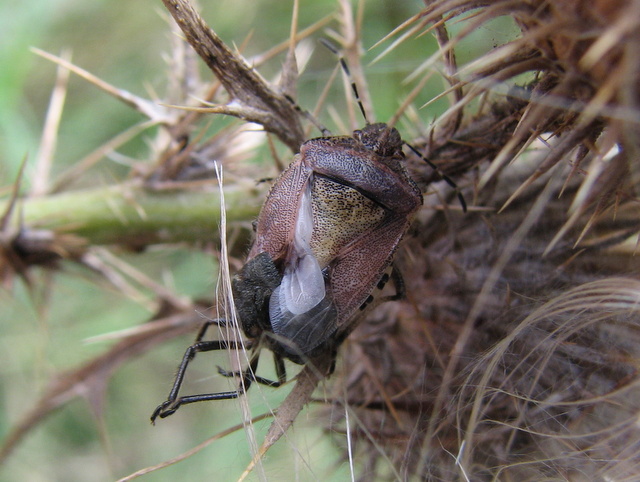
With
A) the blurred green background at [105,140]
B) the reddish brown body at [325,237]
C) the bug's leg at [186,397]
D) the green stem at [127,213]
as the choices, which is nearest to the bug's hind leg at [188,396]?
the bug's leg at [186,397]

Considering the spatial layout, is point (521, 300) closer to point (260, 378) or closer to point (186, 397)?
point (260, 378)

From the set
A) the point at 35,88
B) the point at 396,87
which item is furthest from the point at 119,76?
the point at 396,87

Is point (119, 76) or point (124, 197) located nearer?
point (124, 197)

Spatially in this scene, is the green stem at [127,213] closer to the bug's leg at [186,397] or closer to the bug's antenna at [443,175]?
the bug's leg at [186,397]

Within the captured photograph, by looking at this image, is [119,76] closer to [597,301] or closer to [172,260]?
[172,260]

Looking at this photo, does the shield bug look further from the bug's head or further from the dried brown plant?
the dried brown plant

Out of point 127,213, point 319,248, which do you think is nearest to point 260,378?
point 319,248
